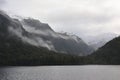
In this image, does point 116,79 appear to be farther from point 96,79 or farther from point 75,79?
point 75,79

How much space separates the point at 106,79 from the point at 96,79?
597 centimetres

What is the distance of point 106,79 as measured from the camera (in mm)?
148500

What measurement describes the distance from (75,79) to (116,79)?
25.2 metres

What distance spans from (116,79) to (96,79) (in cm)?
1218

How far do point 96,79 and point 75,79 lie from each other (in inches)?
545

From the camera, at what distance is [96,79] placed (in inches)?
5866

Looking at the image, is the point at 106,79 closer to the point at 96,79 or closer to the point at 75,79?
the point at 96,79

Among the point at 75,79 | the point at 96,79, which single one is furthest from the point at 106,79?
the point at 75,79

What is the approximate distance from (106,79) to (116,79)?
20.6 ft

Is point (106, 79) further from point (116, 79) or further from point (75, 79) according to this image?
point (75, 79)

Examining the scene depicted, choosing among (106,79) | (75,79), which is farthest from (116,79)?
(75,79)

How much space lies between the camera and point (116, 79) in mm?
149375

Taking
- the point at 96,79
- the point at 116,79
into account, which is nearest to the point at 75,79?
the point at 96,79
